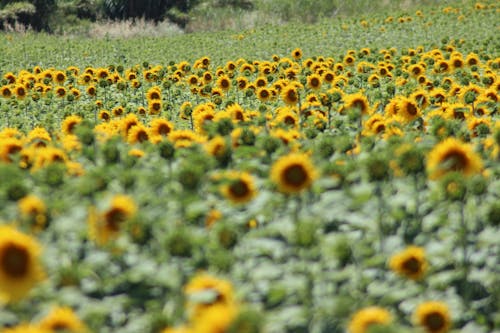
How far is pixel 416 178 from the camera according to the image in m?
2.83

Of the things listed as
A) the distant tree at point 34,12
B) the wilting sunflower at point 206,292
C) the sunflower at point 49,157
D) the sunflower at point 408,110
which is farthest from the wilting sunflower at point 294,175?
the distant tree at point 34,12

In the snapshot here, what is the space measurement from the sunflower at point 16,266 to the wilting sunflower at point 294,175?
92 centimetres

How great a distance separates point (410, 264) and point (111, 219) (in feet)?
3.69

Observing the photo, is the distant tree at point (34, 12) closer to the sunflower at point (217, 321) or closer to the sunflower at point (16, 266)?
the sunflower at point (16, 266)

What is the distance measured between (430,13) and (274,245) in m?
20.2

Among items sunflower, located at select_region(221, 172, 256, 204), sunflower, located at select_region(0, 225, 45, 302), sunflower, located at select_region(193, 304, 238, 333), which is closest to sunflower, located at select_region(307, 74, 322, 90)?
sunflower, located at select_region(221, 172, 256, 204)

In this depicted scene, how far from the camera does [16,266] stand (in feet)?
6.33

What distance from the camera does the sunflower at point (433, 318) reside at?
2189mm

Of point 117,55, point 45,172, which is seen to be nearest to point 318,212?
point 45,172

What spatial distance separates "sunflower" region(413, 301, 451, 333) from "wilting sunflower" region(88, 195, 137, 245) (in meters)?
1.08

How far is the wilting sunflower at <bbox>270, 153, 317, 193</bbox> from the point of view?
2.39 metres

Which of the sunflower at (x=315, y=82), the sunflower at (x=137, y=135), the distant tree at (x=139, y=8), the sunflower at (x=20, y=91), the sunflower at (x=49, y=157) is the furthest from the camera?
the distant tree at (x=139, y=8)

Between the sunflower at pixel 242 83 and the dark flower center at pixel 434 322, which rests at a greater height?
the sunflower at pixel 242 83

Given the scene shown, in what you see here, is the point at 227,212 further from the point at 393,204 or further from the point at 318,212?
the point at 393,204
